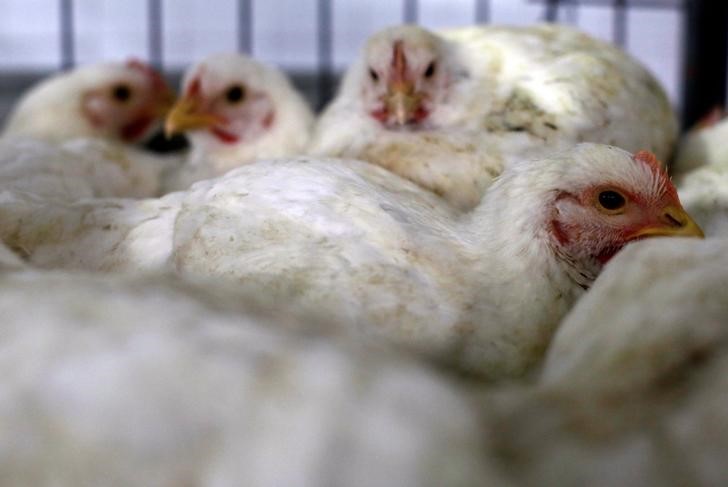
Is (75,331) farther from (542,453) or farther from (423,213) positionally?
(423,213)

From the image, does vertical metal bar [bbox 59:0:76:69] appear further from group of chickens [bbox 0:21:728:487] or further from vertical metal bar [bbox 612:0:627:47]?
vertical metal bar [bbox 612:0:627:47]

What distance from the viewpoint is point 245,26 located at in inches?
144

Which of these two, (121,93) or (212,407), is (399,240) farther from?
(121,93)

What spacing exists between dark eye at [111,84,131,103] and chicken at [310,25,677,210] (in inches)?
37.3

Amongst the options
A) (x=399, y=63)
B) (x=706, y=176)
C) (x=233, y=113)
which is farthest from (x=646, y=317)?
(x=233, y=113)

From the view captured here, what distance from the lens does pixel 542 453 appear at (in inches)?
23.7

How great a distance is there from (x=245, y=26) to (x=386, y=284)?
281cm

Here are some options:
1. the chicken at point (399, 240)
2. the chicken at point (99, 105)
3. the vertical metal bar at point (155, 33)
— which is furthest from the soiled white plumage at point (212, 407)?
the vertical metal bar at point (155, 33)

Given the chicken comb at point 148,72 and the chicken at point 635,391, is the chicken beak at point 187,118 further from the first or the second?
the chicken at point 635,391

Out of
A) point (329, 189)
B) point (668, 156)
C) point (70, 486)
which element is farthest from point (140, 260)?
point (668, 156)

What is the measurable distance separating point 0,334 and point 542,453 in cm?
43

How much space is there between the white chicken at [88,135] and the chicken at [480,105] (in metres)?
0.49

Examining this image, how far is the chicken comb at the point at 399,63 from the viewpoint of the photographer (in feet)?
5.88

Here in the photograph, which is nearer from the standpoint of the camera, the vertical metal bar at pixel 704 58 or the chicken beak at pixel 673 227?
the chicken beak at pixel 673 227
